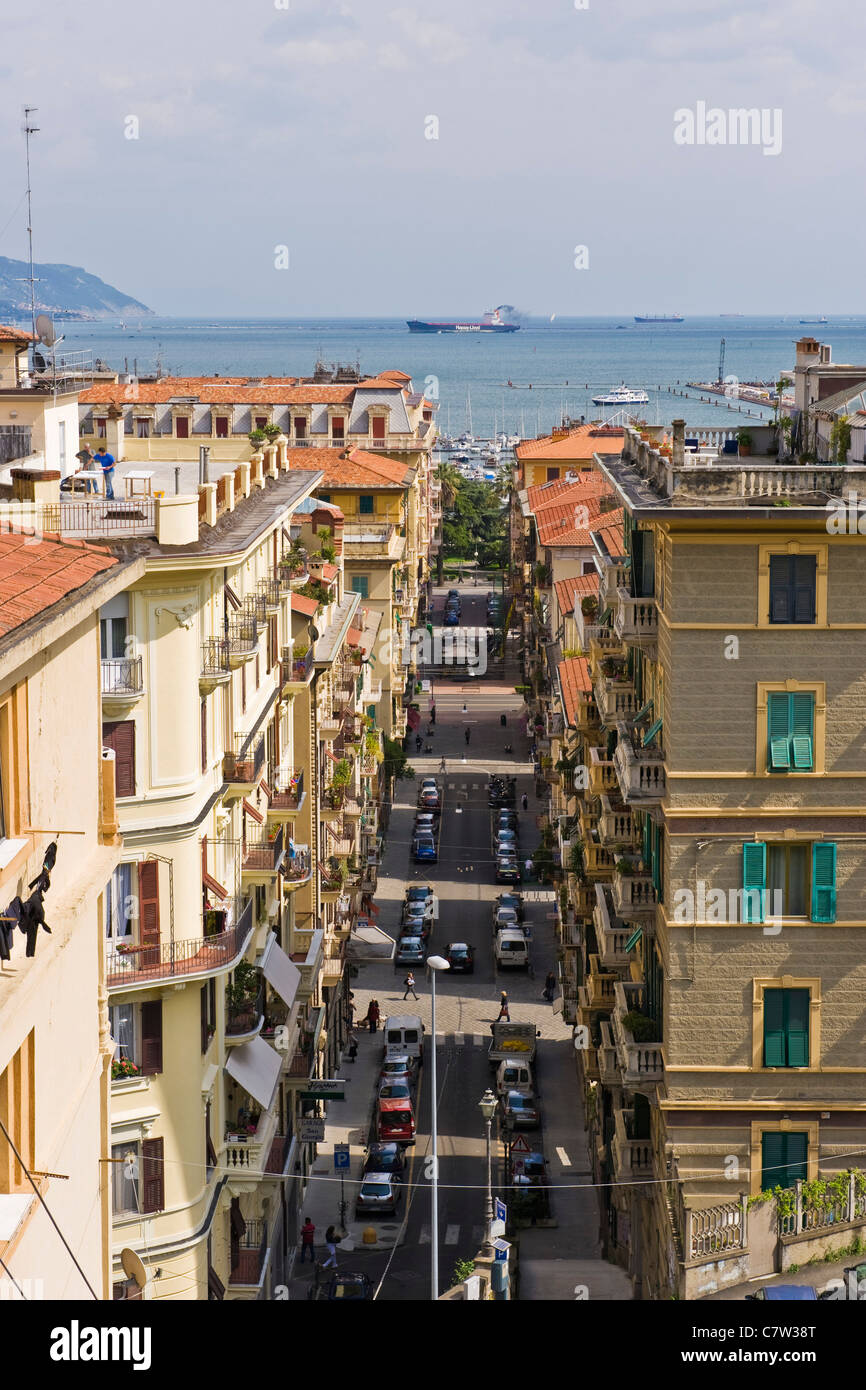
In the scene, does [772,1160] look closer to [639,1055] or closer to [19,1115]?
[639,1055]

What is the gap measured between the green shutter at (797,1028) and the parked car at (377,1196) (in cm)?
1442

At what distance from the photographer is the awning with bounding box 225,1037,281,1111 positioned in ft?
106

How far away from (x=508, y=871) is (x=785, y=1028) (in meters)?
40.5

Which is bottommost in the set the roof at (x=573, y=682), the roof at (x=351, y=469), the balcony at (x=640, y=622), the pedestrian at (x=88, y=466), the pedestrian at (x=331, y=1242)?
the pedestrian at (x=331, y=1242)

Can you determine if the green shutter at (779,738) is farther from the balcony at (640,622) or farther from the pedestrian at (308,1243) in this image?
the pedestrian at (308,1243)

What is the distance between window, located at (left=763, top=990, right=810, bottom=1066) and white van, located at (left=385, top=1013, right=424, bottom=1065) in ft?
75.2

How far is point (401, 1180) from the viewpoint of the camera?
43.0 metres

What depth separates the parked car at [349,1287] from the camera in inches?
1401

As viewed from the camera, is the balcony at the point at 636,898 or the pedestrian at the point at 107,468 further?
the pedestrian at the point at 107,468

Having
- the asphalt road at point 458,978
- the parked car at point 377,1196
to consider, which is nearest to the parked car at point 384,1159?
the asphalt road at point 458,978

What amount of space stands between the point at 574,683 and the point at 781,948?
79.1 ft

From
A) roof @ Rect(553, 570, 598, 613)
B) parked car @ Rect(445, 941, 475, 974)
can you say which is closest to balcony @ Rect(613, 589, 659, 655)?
parked car @ Rect(445, 941, 475, 974)

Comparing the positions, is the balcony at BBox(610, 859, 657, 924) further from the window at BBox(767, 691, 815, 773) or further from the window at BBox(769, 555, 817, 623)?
the window at BBox(769, 555, 817, 623)

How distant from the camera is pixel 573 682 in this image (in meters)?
53.4
